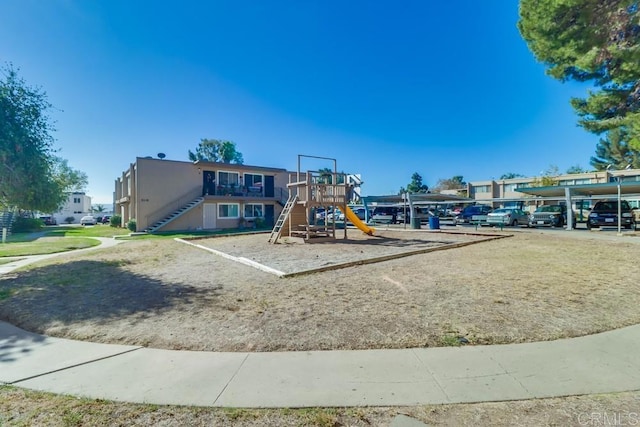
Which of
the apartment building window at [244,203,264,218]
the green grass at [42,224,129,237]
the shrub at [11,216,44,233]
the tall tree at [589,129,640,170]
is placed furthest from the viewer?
the tall tree at [589,129,640,170]

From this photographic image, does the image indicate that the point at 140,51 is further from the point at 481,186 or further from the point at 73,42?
the point at 481,186

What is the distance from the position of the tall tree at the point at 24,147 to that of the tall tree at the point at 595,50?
16.1 meters

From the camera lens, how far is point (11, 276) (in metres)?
7.98

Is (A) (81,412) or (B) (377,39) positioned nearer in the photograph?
(A) (81,412)

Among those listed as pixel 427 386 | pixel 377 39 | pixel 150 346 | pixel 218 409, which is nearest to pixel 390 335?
pixel 427 386

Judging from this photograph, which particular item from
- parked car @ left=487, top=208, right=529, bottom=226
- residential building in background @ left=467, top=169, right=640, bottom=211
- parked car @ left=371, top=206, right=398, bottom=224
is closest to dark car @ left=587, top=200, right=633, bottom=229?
parked car @ left=487, top=208, right=529, bottom=226

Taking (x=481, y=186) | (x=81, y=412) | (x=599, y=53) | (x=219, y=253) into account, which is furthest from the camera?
(x=481, y=186)

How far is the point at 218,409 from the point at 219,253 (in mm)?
8813

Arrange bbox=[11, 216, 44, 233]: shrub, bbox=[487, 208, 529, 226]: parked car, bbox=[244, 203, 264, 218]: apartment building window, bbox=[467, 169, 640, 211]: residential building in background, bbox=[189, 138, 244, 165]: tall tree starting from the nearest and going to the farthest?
bbox=[487, 208, 529, 226]: parked car
bbox=[11, 216, 44, 233]: shrub
bbox=[244, 203, 264, 218]: apartment building window
bbox=[467, 169, 640, 211]: residential building in background
bbox=[189, 138, 244, 165]: tall tree

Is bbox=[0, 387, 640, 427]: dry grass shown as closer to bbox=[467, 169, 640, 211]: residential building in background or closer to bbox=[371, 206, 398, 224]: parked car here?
bbox=[371, 206, 398, 224]: parked car

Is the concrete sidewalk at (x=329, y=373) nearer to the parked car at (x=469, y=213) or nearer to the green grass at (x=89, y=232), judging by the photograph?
the green grass at (x=89, y=232)

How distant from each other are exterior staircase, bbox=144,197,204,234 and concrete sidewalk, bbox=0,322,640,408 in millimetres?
21109

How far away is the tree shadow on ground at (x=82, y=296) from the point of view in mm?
4867

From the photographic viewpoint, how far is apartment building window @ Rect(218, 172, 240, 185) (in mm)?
26797
